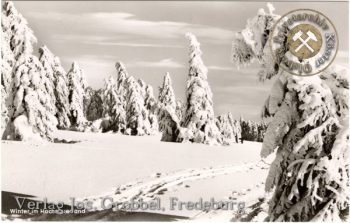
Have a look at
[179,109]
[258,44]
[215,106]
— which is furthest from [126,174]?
[179,109]

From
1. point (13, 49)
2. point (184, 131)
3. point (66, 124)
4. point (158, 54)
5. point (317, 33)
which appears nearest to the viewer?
point (317, 33)

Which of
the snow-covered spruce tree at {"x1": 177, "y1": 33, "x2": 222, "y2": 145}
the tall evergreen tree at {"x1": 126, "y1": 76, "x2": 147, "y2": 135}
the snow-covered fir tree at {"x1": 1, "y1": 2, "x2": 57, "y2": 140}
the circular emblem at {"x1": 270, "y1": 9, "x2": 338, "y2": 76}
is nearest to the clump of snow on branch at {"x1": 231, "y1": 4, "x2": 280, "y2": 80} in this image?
the circular emblem at {"x1": 270, "y1": 9, "x2": 338, "y2": 76}

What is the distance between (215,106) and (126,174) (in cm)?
427

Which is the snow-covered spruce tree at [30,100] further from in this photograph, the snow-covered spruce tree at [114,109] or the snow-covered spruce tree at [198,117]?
the snow-covered spruce tree at [114,109]

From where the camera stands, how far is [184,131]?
2577 centimetres

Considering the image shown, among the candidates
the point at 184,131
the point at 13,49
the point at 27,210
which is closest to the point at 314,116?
the point at 27,210

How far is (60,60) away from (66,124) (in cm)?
1808

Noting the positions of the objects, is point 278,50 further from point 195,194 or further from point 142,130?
point 142,130

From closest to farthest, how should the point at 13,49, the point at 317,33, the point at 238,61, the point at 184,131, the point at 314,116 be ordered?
the point at 314,116 → the point at 238,61 → the point at 317,33 → the point at 13,49 → the point at 184,131

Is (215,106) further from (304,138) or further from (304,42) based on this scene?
(304,138)

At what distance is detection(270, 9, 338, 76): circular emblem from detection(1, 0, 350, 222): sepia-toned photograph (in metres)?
0.04

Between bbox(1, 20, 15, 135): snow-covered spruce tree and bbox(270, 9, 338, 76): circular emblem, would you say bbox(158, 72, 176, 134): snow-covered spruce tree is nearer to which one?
bbox(1, 20, 15, 135): snow-covered spruce tree

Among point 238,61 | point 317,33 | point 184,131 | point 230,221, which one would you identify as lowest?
point 230,221

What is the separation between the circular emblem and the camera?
1316 cm
